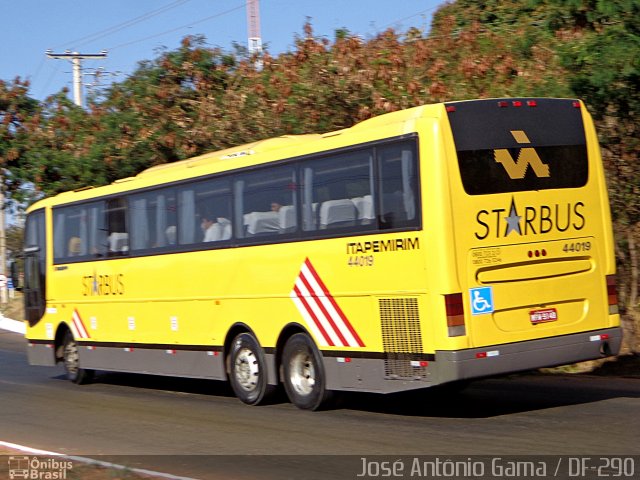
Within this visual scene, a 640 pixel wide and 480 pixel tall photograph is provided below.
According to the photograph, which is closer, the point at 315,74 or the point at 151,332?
the point at 151,332

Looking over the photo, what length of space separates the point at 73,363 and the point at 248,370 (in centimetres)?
612

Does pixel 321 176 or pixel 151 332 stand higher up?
pixel 321 176

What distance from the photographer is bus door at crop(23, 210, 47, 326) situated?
68.1 feet

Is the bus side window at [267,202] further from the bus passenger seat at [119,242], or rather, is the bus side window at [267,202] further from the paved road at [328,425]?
the bus passenger seat at [119,242]

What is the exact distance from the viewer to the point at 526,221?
11.9 metres

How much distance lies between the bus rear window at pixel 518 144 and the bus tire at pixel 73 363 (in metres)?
10.1

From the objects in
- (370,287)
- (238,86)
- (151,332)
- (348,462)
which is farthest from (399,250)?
(238,86)

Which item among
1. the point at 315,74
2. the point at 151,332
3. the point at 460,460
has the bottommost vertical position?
the point at 460,460

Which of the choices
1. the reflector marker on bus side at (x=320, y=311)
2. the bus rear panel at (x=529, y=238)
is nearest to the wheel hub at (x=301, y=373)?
the reflector marker on bus side at (x=320, y=311)

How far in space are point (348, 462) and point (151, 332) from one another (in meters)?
8.03

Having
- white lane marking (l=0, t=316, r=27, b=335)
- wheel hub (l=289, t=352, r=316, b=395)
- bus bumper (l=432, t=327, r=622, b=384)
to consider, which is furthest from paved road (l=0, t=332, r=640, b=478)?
white lane marking (l=0, t=316, r=27, b=335)

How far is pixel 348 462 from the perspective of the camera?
9609 millimetres

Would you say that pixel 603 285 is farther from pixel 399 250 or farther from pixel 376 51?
pixel 376 51

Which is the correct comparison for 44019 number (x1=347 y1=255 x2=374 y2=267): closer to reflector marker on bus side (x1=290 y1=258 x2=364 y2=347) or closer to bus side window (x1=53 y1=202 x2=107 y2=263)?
reflector marker on bus side (x1=290 y1=258 x2=364 y2=347)
